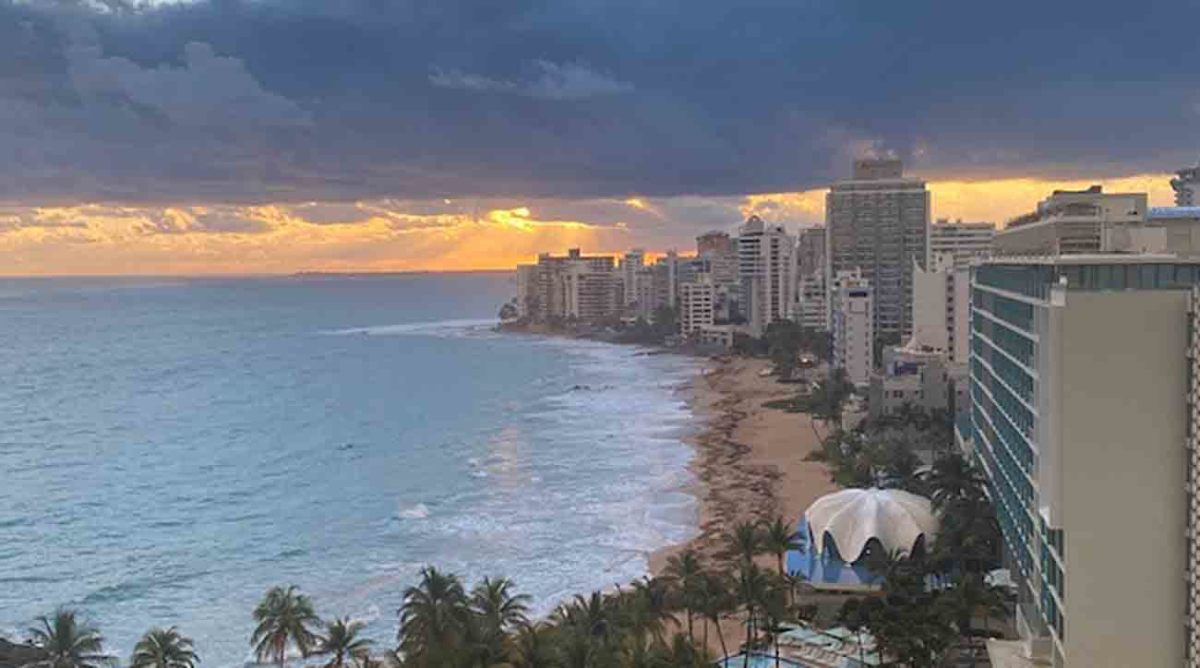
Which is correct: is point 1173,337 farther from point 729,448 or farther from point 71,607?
point 729,448

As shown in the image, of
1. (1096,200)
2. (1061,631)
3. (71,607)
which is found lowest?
(71,607)

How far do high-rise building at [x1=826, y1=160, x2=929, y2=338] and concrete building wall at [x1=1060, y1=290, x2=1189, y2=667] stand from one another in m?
108

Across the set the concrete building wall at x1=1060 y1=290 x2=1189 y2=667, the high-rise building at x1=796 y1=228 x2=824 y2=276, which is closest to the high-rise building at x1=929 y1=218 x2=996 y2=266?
the high-rise building at x1=796 y1=228 x2=824 y2=276

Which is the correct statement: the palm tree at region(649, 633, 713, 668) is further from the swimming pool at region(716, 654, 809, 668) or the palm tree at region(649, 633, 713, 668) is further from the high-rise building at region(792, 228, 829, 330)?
the high-rise building at region(792, 228, 829, 330)

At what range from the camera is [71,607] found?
1727 inches

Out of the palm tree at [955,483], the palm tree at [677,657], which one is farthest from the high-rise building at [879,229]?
the palm tree at [677,657]

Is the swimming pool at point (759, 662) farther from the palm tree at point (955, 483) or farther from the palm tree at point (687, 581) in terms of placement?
the palm tree at point (955, 483)

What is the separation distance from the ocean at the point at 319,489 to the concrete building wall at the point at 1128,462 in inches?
882

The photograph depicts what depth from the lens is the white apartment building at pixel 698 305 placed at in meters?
169

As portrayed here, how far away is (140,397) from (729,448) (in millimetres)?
64454

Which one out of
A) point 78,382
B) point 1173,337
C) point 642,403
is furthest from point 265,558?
point 78,382

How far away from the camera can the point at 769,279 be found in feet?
523

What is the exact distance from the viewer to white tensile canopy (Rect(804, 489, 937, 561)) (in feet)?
127

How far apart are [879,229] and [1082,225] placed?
328 ft
